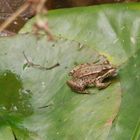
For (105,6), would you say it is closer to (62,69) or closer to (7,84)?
(62,69)

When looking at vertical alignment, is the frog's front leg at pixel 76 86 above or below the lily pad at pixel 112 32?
below

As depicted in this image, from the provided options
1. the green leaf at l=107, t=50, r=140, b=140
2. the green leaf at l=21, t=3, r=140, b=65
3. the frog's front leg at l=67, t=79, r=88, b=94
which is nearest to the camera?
the green leaf at l=107, t=50, r=140, b=140

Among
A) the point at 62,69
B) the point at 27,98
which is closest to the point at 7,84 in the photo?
the point at 27,98

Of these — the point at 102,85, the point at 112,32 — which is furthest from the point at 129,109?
the point at 112,32

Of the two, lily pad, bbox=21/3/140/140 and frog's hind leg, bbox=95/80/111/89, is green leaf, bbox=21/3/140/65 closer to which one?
lily pad, bbox=21/3/140/140

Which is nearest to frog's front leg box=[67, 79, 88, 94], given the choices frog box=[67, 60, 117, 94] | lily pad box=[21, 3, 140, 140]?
frog box=[67, 60, 117, 94]

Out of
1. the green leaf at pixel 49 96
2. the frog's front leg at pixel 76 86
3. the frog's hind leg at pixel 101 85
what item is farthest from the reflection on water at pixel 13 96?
the frog's hind leg at pixel 101 85

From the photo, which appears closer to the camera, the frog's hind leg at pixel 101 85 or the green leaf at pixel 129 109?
the green leaf at pixel 129 109

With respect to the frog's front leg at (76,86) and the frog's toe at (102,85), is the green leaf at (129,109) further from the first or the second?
the frog's front leg at (76,86)
